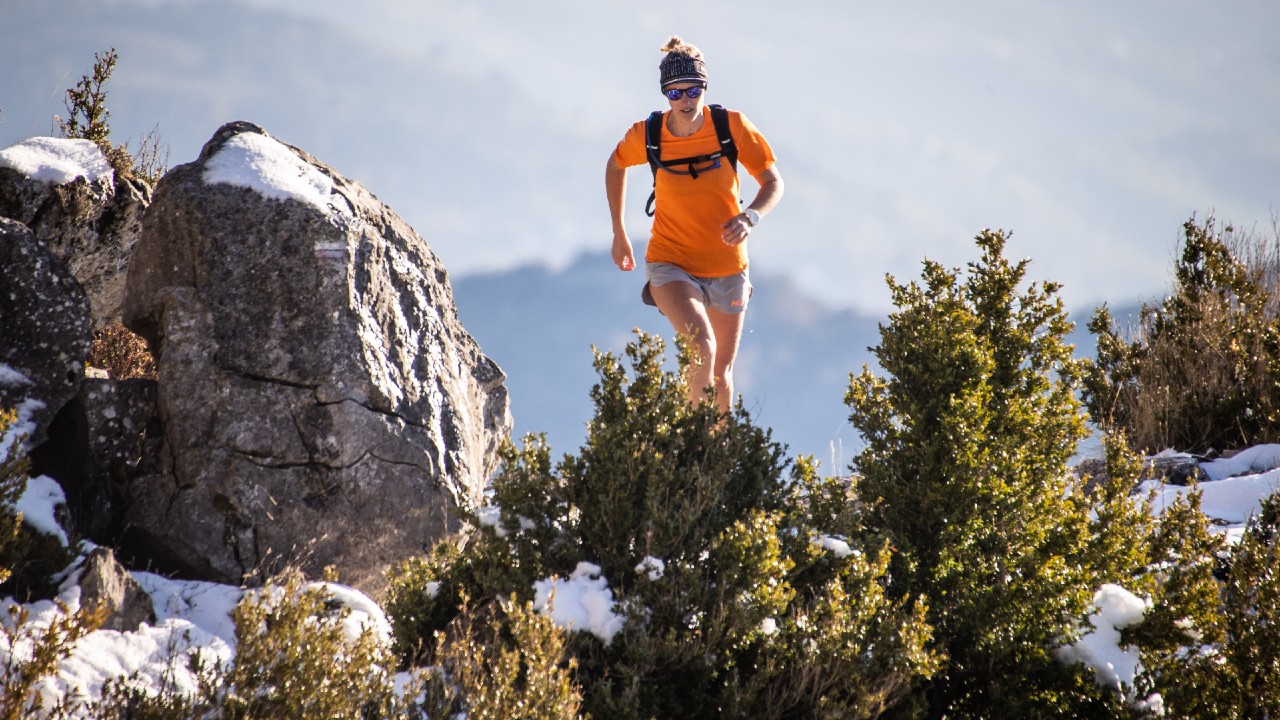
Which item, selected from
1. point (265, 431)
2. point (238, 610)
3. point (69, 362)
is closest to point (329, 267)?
point (265, 431)

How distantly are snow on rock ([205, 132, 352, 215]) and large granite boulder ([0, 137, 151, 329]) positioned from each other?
1076 mm

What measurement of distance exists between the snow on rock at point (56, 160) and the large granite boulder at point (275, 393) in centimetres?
96

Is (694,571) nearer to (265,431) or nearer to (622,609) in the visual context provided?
(622,609)

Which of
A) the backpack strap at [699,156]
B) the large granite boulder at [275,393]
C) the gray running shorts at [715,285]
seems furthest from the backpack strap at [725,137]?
the large granite boulder at [275,393]

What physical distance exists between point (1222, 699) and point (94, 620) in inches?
153

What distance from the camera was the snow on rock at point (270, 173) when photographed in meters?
5.71

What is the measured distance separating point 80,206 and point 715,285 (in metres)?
4.16

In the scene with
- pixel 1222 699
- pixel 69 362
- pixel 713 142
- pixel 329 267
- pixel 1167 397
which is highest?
pixel 1167 397

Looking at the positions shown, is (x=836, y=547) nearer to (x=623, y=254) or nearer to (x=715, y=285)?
(x=715, y=285)

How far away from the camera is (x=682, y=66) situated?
18.2 ft

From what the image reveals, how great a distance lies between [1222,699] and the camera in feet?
12.1

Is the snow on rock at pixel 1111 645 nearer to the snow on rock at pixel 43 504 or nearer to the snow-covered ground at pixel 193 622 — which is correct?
the snow-covered ground at pixel 193 622

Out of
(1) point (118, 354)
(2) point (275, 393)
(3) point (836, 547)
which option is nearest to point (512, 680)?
(3) point (836, 547)

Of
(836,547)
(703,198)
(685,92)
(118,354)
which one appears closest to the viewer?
(836,547)
